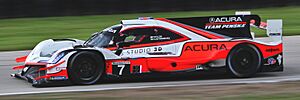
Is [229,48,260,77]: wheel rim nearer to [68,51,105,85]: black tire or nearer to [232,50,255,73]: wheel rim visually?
[232,50,255,73]: wheel rim

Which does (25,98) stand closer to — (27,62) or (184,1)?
(27,62)

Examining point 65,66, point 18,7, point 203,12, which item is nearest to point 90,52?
point 65,66

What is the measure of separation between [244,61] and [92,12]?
10.2 m

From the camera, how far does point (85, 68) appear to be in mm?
9852

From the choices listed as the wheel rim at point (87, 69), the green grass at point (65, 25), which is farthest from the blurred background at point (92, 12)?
the wheel rim at point (87, 69)

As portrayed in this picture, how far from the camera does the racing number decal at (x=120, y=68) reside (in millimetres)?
9945

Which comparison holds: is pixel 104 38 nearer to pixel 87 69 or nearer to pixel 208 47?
pixel 87 69

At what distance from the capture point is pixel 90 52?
977 cm

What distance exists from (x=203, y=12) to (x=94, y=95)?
12299mm

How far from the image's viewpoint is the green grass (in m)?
16.2

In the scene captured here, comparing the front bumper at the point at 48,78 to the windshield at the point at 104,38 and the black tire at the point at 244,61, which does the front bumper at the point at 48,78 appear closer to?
the windshield at the point at 104,38

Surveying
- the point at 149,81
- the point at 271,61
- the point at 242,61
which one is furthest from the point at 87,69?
the point at 271,61

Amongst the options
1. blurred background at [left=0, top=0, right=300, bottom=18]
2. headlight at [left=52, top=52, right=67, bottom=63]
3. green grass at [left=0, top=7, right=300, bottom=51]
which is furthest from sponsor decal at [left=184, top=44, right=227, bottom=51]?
blurred background at [left=0, top=0, right=300, bottom=18]

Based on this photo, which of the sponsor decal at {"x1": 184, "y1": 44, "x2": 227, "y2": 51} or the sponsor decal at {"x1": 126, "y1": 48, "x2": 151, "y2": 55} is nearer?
the sponsor decal at {"x1": 126, "y1": 48, "x2": 151, "y2": 55}
